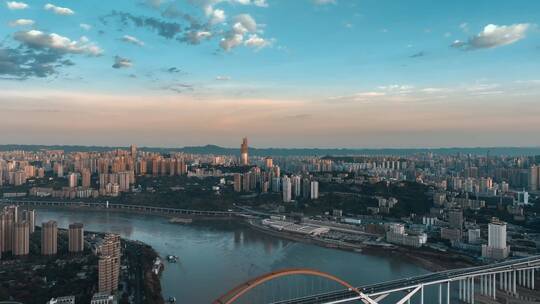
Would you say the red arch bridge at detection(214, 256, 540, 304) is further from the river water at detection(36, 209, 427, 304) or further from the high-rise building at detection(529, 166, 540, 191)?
the high-rise building at detection(529, 166, 540, 191)

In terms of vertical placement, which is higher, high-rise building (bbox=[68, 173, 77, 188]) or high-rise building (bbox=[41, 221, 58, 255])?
high-rise building (bbox=[68, 173, 77, 188])

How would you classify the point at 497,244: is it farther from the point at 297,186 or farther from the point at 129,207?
the point at 129,207

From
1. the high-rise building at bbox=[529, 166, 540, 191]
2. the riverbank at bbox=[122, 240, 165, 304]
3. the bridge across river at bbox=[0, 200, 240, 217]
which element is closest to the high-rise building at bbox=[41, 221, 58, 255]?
the riverbank at bbox=[122, 240, 165, 304]

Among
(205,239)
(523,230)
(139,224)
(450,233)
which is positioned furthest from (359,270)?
(139,224)

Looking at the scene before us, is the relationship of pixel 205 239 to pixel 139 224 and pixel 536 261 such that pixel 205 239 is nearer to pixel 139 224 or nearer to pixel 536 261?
pixel 139 224

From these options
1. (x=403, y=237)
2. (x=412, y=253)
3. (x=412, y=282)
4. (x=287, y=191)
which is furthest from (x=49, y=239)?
(x=287, y=191)

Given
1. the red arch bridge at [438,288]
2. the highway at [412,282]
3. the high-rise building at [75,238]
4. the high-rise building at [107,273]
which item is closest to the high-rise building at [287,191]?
the high-rise building at [75,238]

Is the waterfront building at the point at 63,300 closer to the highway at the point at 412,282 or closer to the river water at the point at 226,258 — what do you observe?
the river water at the point at 226,258
